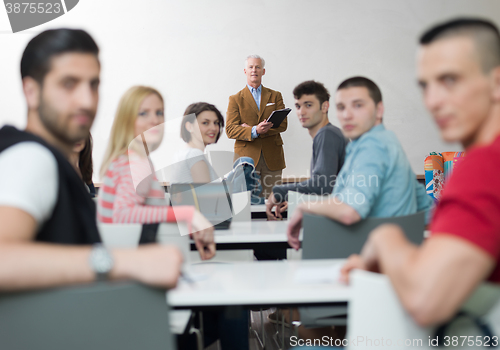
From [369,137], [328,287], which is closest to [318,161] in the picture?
[369,137]

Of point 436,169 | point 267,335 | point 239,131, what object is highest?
point 239,131

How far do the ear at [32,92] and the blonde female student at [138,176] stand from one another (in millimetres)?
663

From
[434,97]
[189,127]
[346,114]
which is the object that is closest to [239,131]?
[189,127]

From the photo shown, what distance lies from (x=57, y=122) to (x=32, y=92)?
3.1 inches

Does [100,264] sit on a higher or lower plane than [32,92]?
lower

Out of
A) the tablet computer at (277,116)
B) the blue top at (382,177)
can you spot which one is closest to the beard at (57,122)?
the blue top at (382,177)

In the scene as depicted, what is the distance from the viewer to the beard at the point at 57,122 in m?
0.90

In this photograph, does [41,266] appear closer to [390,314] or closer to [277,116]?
[390,314]

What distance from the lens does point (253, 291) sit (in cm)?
103

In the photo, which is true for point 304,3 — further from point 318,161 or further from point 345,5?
point 318,161

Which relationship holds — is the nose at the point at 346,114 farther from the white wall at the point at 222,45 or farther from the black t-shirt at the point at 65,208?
the white wall at the point at 222,45

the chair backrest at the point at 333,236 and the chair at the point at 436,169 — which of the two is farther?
the chair at the point at 436,169

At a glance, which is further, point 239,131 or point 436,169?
point 436,169

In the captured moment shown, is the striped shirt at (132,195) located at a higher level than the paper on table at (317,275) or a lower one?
higher
